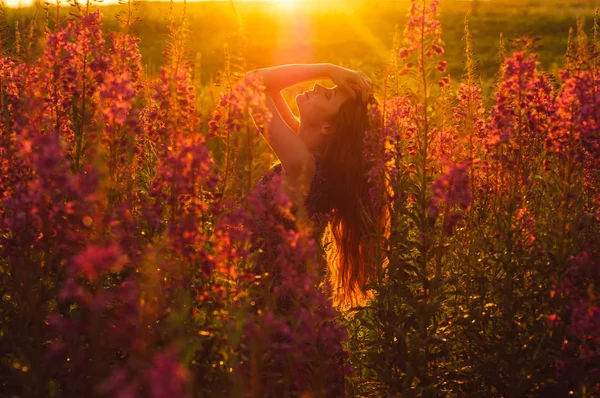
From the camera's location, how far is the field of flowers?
279 cm

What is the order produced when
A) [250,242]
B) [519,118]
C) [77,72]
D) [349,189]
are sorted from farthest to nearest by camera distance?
[349,189]
[519,118]
[77,72]
[250,242]

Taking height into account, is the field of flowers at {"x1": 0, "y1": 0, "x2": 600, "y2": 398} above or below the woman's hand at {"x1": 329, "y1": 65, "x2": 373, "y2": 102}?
below

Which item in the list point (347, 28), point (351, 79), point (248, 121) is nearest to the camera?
point (248, 121)

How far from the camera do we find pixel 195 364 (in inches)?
118

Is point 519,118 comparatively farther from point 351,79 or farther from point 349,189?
point 349,189

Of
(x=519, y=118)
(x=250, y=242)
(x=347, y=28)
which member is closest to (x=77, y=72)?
(x=250, y=242)

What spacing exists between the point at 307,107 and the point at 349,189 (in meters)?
0.70

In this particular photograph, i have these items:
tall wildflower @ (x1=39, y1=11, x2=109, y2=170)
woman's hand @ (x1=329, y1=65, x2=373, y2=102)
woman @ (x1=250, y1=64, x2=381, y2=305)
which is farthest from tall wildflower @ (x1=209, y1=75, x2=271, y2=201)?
woman's hand @ (x1=329, y1=65, x2=373, y2=102)

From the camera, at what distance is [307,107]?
201 inches

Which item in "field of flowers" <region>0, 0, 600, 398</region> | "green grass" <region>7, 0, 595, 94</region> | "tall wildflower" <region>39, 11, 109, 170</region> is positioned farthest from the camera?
"green grass" <region>7, 0, 595, 94</region>

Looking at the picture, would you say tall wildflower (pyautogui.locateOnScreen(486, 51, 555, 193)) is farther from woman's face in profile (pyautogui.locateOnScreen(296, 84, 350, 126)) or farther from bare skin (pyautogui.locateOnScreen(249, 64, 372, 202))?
woman's face in profile (pyautogui.locateOnScreen(296, 84, 350, 126))

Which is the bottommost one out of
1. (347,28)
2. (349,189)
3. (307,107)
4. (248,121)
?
(248,121)

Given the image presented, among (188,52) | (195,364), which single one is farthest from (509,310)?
(188,52)

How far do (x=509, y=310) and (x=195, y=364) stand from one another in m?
1.77
